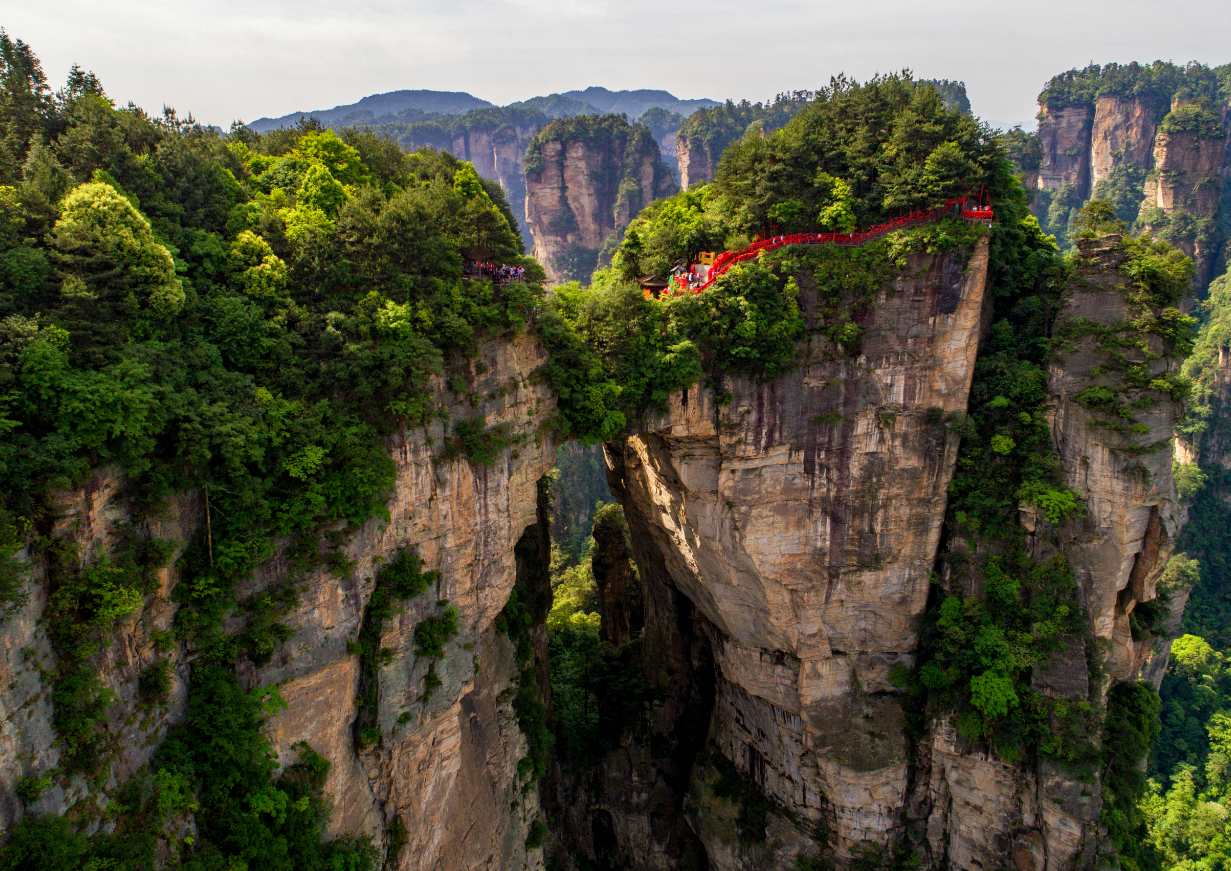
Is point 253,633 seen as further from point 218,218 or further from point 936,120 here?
point 936,120

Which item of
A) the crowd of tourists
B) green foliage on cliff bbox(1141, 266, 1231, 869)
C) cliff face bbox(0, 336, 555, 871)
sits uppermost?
the crowd of tourists

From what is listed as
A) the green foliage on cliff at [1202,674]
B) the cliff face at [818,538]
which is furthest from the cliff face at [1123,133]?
the cliff face at [818,538]

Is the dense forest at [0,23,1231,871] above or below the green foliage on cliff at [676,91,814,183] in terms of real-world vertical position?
below

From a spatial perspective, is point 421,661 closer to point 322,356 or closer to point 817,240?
point 322,356

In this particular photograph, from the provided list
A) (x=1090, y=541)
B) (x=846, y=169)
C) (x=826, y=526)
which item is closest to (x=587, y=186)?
(x=846, y=169)

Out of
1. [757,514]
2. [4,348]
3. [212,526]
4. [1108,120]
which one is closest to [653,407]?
[757,514]

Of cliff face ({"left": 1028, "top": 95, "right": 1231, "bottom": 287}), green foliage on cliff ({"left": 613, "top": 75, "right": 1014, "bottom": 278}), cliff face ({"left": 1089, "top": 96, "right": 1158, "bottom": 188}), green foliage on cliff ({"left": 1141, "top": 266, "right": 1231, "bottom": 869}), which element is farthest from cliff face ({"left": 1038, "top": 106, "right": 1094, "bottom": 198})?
green foliage on cliff ({"left": 613, "top": 75, "right": 1014, "bottom": 278})

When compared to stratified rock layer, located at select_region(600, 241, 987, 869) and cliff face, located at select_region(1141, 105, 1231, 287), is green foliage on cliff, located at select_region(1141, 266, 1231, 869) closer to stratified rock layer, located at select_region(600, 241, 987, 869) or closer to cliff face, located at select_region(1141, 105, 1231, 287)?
cliff face, located at select_region(1141, 105, 1231, 287)
